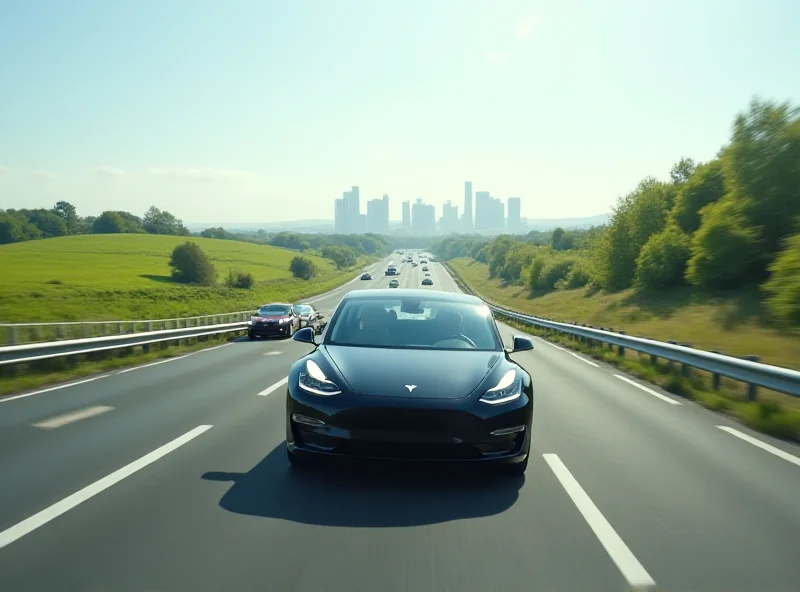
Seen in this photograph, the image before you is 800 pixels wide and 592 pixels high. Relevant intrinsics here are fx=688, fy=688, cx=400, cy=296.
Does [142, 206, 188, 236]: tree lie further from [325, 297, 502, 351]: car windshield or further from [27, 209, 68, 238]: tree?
[325, 297, 502, 351]: car windshield

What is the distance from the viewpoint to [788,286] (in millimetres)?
21906

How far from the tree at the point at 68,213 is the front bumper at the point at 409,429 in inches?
7002

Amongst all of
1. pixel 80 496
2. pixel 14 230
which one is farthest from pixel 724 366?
pixel 14 230

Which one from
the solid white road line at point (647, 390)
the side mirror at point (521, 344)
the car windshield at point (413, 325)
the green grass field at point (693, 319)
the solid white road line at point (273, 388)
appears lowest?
the green grass field at point (693, 319)

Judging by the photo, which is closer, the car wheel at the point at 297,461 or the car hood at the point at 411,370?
the car hood at the point at 411,370

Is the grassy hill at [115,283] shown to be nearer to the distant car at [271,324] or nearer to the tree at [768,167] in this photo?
the distant car at [271,324]

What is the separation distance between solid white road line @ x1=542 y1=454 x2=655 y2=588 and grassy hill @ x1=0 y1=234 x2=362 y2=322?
45.7 m

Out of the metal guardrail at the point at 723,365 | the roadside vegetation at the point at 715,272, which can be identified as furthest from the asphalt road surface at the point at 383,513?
the roadside vegetation at the point at 715,272

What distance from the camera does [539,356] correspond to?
1892cm

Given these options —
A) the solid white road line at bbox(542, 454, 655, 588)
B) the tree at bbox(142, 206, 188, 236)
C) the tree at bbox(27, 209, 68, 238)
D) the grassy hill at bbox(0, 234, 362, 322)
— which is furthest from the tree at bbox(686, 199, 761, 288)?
the tree at bbox(142, 206, 188, 236)

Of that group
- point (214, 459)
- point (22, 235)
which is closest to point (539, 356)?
point (214, 459)

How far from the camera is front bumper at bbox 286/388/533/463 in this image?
5.13 metres

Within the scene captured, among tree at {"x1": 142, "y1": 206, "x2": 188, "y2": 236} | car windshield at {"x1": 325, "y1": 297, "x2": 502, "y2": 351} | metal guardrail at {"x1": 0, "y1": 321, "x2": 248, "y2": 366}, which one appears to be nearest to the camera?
car windshield at {"x1": 325, "y1": 297, "x2": 502, "y2": 351}

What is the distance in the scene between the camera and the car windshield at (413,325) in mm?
6703
